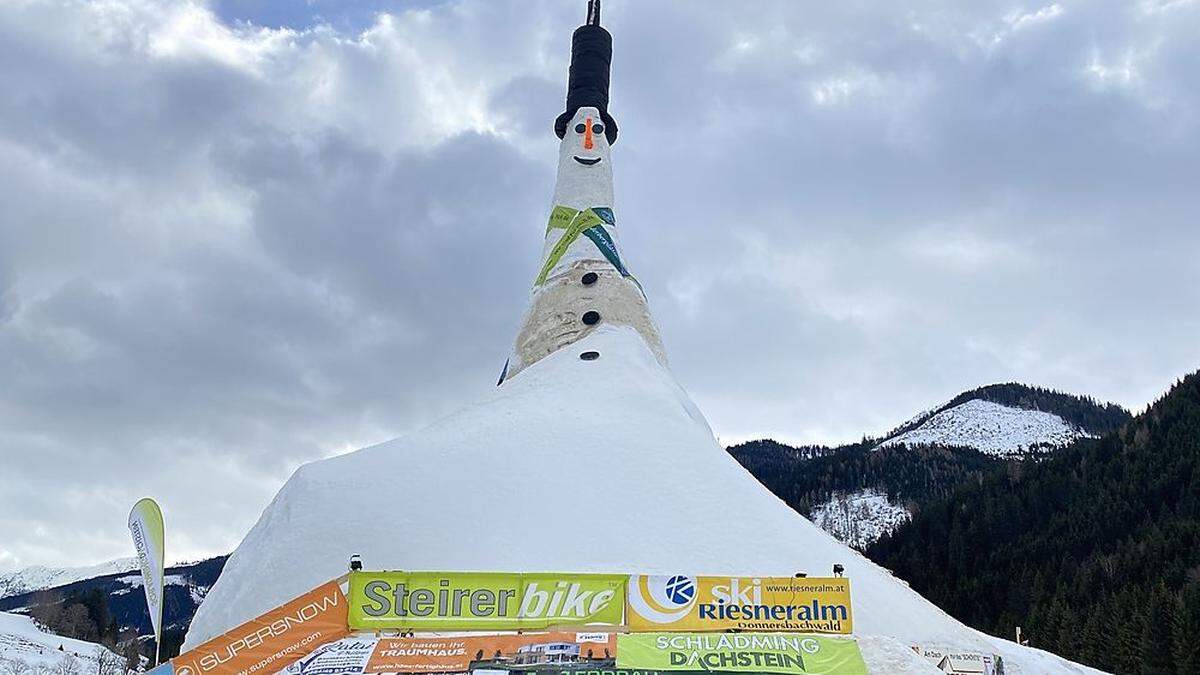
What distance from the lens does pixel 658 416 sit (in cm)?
2633

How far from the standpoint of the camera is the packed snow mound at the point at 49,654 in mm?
66875

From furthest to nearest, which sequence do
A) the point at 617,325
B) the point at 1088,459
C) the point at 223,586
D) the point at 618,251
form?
the point at 1088,459 → the point at 618,251 → the point at 617,325 → the point at 223,586

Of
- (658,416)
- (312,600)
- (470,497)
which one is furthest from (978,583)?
(312,600)

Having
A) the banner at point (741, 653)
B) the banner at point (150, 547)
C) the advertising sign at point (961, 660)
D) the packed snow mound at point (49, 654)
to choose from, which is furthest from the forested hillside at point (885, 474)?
the banner at point (741, 653)

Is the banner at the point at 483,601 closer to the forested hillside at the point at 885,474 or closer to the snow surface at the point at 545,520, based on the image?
the snow surface at the point at 545,520

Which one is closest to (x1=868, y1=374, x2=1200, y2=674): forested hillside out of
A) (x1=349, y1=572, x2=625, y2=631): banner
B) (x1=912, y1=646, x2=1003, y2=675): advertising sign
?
(x1=912, y1=646, x2=1003, y2=675): advertising sign

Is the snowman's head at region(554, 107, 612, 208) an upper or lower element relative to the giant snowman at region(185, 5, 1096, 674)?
upper

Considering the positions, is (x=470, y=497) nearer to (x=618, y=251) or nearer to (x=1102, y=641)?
(x=618, y=251)

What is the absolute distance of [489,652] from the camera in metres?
15.2

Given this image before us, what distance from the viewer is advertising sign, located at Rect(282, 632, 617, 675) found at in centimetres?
1453

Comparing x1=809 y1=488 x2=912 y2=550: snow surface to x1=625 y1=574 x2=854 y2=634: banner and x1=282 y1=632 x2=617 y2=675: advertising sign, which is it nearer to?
x1=625 y1=574 x2=854 y2=634: banner

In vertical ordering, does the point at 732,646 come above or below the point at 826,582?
below

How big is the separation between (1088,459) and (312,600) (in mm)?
100303

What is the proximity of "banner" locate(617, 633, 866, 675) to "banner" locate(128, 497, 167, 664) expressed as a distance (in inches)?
339
